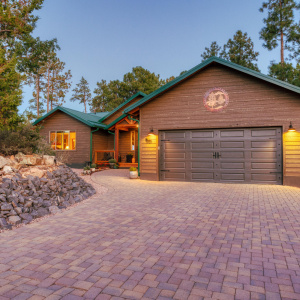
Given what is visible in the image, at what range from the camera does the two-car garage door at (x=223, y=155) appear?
32.4 feet

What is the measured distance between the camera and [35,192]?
18.8ft

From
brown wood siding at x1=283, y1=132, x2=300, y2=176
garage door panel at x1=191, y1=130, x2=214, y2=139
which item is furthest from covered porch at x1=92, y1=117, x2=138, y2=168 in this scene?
brown wood siding at x1=283, y1=132, x2=300, y2=176

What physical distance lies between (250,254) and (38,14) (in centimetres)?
2421

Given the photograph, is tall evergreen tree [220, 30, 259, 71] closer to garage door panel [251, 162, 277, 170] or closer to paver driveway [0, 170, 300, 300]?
garage door panel [251, 162, 277, 170]

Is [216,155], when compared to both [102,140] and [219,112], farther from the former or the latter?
[102,140]

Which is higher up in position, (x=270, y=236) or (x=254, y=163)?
(x=254, y=163)

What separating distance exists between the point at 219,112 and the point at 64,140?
1244 centimetres

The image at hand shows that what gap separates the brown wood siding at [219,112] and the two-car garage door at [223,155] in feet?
1.11

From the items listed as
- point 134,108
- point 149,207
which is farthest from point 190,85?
point 149,207

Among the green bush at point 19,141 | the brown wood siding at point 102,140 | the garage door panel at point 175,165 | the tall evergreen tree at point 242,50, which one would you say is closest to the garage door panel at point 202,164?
the garage door panel at point 175,165

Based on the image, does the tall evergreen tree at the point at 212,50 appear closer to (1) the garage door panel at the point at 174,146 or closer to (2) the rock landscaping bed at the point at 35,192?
(1) the garage door panel at the point at 174,146

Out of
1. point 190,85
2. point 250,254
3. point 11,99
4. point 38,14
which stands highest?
point 38,14

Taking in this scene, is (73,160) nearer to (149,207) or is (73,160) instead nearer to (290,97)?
(149,207)

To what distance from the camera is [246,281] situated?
2.54m
